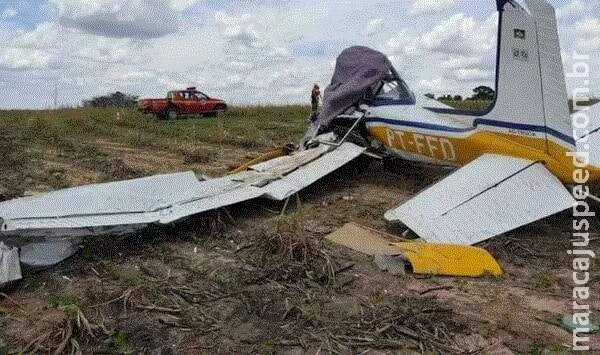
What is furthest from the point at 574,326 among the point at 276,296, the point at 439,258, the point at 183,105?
the point at 183,105

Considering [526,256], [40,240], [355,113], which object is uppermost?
[355,113]

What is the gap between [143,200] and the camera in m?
6.82

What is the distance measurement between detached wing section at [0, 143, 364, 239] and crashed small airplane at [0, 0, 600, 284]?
0.01 m

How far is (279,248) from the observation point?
5.85m

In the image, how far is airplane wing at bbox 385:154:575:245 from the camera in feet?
20.0

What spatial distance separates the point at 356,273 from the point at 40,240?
2971 mm

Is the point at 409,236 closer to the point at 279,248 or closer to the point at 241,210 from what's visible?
the point at 279,248

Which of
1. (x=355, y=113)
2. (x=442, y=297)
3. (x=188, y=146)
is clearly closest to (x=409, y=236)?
(x=442, y=297)

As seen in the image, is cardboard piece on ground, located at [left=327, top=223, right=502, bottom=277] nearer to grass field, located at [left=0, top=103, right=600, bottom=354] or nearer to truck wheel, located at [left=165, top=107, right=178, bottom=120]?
grass field, located at [left=0, top=103, right=600, bottom=354]

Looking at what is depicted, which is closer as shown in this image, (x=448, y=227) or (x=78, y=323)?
(x=78, y=323)

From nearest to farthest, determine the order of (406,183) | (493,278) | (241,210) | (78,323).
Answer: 1. (78,323)
2. (493,278)
3. (241,210)
4. (406,183)

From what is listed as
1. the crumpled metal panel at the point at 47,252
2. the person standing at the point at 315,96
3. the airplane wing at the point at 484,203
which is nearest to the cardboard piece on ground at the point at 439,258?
the airplane wing at the point at 484,203

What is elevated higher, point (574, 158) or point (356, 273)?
point (574, 158)

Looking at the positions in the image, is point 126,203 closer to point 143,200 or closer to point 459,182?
point 143,200
